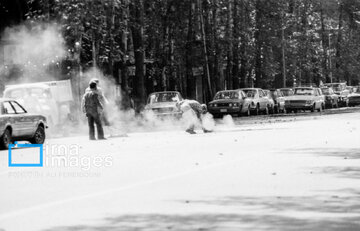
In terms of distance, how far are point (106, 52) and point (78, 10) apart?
14.9 ft

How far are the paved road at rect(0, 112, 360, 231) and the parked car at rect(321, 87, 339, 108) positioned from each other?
50.4 m

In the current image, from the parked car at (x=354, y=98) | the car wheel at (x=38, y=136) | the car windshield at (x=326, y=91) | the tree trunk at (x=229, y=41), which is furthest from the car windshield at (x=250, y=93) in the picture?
the car wheel at (x=38, y=136)

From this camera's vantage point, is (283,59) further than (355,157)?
Yes

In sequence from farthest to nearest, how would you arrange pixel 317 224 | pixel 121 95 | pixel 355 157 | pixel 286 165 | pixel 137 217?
pixel 121 95 → pixel 355 157 → pixel 286 165 → pixel 137 217 → pixel 317 224

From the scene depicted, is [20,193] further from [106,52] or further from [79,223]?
[106,52]

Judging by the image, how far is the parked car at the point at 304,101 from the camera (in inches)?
2339

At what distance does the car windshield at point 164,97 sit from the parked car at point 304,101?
16.7 meters

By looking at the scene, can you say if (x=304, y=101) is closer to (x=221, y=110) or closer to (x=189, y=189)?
(x=221, y=110)

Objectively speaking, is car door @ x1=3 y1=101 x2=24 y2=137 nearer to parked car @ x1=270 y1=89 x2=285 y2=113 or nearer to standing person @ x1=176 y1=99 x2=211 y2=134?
standing person @ x1=176 y1=99 x2=211 y2=134

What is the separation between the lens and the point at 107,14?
46656 mm

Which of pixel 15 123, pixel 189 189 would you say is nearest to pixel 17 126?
pixel 15 123

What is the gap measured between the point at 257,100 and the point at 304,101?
299cm

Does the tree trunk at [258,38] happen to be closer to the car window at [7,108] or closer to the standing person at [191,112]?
the standing person at [191,112]

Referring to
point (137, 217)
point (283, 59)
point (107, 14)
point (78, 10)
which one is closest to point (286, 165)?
point (137, 217)
